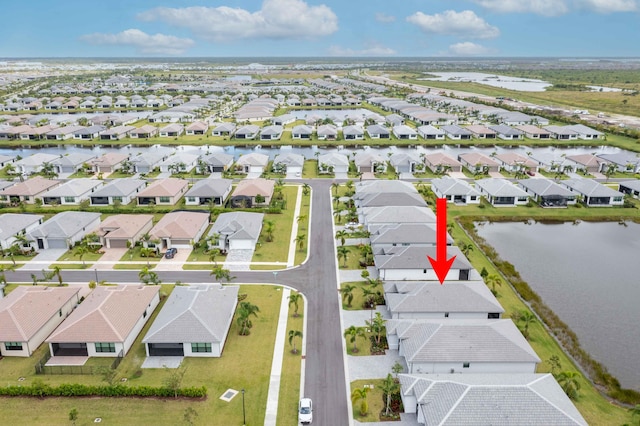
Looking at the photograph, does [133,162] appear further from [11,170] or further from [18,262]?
[18,262]

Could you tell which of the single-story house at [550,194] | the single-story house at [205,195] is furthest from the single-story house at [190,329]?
the single-story house at [550,194]

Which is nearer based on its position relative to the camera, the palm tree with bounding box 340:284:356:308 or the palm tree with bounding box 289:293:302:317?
the palm tree with bounding box 289:293:302:317

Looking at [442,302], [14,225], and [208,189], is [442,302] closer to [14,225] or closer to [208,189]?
[208,189]

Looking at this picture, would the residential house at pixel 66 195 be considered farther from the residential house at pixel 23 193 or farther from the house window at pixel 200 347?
the house window at pixel 200 347

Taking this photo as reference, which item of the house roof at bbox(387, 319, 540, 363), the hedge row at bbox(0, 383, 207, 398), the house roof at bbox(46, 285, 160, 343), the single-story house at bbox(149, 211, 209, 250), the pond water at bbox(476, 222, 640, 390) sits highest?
the single-story house at bbox(149, 211, 209, 250)

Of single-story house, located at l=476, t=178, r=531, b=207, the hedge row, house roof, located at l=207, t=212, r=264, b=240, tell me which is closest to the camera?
the hedge row

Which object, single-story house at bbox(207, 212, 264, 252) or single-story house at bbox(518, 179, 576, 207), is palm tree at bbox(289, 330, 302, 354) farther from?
single-story house at bbox(518, 179, 576, 207)

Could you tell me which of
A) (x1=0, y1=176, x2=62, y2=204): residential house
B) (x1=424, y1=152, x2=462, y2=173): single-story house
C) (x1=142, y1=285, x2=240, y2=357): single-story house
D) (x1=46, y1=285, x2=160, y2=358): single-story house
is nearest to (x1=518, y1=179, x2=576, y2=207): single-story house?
(x1=424, y1=152, x2=462, y2=173): single-story house
